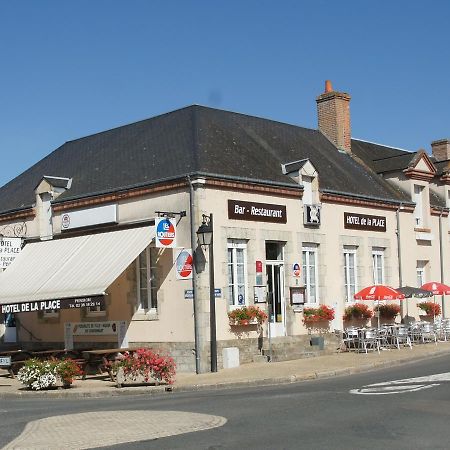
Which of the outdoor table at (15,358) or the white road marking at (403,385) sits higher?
the outdoor table at (15,358)

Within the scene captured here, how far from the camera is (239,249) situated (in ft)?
67.5

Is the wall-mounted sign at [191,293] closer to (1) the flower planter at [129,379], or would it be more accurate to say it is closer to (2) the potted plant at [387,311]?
(1) the flower planter at [129,379]

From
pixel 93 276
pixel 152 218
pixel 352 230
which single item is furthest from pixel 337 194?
pixel 93 276

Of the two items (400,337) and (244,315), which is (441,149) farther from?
(244,315)

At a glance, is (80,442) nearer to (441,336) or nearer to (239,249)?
(239,249)

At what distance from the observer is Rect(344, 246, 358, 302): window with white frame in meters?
23.9

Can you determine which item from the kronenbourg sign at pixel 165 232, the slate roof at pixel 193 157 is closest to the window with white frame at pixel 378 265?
the slate roof at pixel 193 157

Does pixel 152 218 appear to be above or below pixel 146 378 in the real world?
above

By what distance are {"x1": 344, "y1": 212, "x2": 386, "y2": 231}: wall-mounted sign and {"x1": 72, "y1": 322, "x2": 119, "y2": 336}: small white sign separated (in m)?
7.50

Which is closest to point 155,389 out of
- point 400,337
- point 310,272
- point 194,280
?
point 194,280

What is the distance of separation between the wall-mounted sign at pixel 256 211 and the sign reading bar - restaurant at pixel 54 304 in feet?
13.2

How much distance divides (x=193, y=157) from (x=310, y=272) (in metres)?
4.94

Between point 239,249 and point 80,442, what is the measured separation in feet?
37.9

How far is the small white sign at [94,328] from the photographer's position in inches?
838
